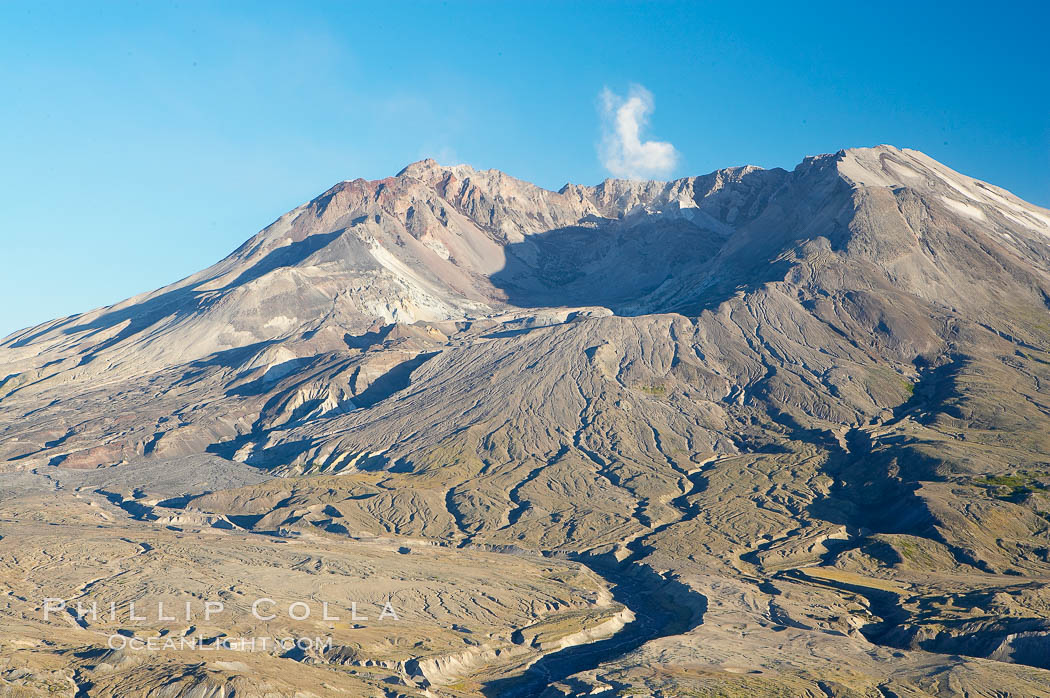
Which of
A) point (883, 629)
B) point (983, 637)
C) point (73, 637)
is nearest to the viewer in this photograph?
point (73, 637)

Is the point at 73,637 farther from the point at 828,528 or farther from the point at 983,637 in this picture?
the point at 828,528

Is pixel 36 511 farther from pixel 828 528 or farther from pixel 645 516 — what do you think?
pixel 828 528

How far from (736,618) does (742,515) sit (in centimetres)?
4678

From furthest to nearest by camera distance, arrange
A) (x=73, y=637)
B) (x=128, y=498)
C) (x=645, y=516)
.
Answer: (x=128, y=498) < (x=645, y=516) < (x=73, y=637)

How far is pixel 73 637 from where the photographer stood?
86000 mm

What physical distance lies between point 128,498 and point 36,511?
1977 centimetres

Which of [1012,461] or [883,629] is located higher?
[1012,461]

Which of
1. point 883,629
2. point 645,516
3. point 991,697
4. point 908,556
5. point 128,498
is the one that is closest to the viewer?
point 991,697

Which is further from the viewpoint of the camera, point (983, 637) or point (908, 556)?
point (908, 556)

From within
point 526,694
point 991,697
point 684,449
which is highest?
point 684,449

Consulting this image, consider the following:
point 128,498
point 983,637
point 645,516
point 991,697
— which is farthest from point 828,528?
point 128,498

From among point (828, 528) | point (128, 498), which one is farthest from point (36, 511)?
point (828, 528)

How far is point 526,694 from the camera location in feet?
296

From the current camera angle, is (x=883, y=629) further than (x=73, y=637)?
Yes
